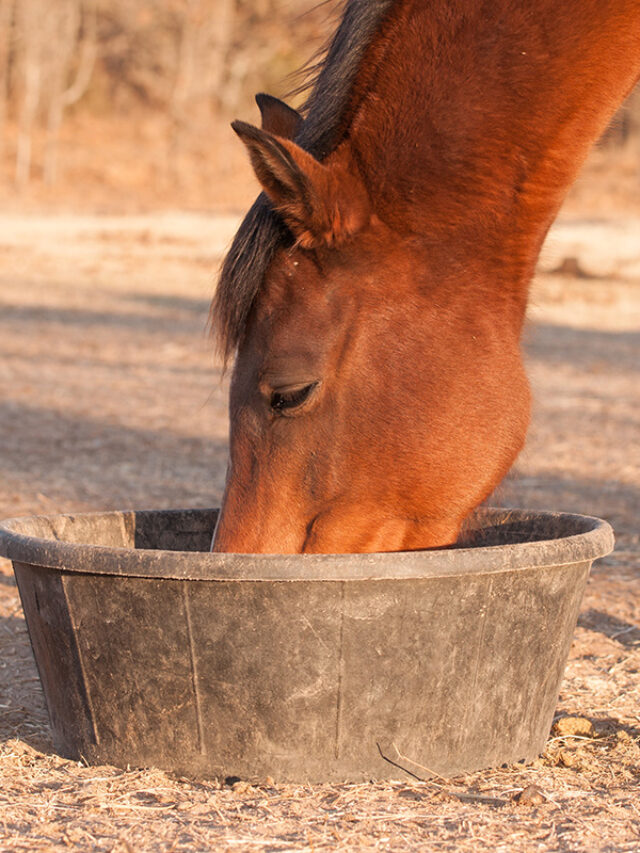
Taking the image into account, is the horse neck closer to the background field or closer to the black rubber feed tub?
the background field

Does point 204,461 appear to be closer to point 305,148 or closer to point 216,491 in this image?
point 216,491

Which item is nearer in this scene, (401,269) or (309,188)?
(309,188)

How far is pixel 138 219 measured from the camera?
2161 cm

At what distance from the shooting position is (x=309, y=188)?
2.29m

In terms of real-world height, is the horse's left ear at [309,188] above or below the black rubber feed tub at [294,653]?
above

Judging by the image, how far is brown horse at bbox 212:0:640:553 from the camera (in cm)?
238

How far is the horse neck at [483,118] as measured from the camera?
2492 mm

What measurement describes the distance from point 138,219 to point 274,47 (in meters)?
12.4

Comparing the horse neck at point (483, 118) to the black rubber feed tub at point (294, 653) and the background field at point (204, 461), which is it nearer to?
the background field at point (204, 461)

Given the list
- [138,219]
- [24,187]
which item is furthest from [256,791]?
[24,187]

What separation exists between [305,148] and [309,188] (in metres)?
0.28

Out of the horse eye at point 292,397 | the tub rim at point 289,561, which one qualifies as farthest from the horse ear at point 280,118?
the tub rim at point 289,561

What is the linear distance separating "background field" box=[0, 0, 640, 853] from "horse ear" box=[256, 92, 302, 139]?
0.43 m

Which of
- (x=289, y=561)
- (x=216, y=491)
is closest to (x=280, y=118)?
(x=289, y=561)
